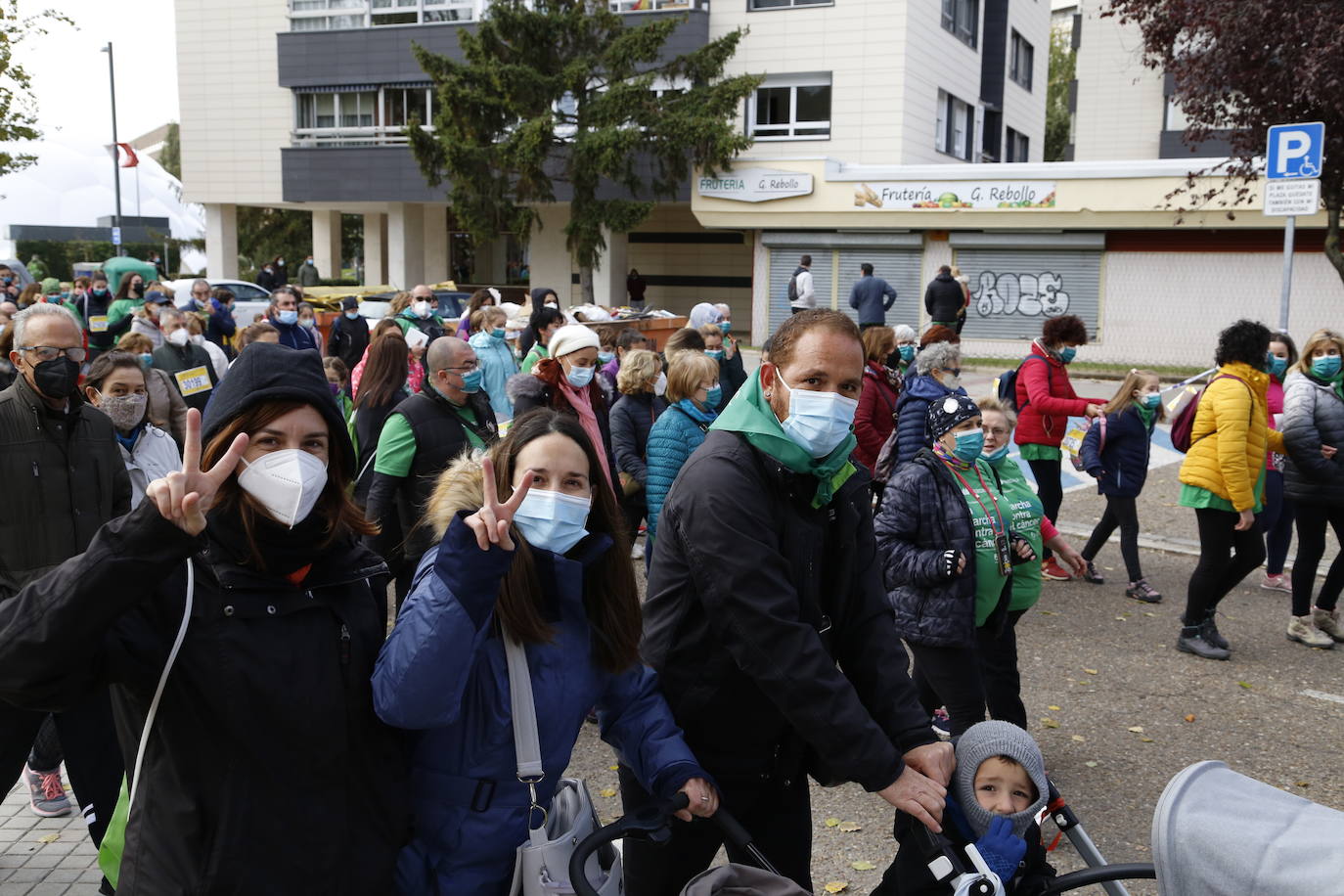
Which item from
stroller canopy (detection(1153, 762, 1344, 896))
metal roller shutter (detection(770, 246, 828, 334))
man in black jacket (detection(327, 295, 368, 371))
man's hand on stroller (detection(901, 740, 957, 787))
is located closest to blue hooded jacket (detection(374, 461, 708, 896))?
man's hand on stroller (detection(901, 740, 957, 787))

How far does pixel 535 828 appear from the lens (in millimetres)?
2604

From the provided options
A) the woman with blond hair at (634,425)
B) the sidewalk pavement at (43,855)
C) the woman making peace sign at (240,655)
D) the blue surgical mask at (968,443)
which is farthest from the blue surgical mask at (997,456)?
the sidewalk pavement at (43,855)

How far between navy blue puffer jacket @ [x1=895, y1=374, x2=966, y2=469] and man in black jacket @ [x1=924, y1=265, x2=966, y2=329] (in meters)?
11.8

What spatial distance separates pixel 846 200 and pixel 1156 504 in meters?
18.5

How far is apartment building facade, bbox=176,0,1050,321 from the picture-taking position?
31.9 m

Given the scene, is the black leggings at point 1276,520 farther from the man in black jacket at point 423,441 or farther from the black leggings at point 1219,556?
the man in black jacket at point 423,441

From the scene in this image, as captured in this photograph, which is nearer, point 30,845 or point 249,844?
point 249,844

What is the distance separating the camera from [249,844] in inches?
90.6

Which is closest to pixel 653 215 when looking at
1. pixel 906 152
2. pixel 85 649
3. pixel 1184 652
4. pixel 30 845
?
pixel 906 152

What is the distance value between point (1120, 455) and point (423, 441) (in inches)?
212

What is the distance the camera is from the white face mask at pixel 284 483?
2361mm

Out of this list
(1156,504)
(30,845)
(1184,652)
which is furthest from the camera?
(1156,504)

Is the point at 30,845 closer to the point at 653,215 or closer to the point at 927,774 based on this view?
the point at 927,774

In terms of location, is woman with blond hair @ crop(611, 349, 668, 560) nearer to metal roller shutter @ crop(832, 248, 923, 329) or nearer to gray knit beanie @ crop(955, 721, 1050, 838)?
gray knit beanie @ crop(955, 721, 1050, 838)
